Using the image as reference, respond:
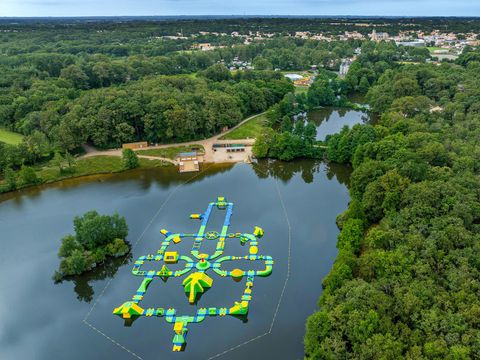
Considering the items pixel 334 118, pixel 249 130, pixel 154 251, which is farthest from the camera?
pixel 334 118

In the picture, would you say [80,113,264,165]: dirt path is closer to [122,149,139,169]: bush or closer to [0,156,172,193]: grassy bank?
[0,156,172,193]: grassy bank

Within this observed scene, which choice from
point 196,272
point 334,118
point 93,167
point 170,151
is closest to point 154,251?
point 196,272

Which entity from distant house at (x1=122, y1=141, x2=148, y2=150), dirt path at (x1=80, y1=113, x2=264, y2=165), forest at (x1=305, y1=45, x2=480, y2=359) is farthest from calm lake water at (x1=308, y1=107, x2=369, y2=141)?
distant house at (x1=122, y1=141, x2=148, y2=150)

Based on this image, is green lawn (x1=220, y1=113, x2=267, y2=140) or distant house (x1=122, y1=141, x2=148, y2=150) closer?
distant house (x1=122, y1=141, x2=148, y2=150)

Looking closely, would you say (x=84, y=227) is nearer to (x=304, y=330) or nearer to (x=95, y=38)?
(x=304, y=330)

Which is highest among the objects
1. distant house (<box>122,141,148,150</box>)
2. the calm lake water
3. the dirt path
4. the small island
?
the small island

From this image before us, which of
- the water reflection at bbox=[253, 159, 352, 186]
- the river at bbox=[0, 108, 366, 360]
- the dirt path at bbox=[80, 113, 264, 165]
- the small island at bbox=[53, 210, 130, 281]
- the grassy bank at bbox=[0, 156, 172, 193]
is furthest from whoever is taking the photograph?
the dirt path at bbox=[80, 113, 264, 165]

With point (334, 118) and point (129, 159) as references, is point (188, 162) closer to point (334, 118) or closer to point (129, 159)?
point (129, 159)
